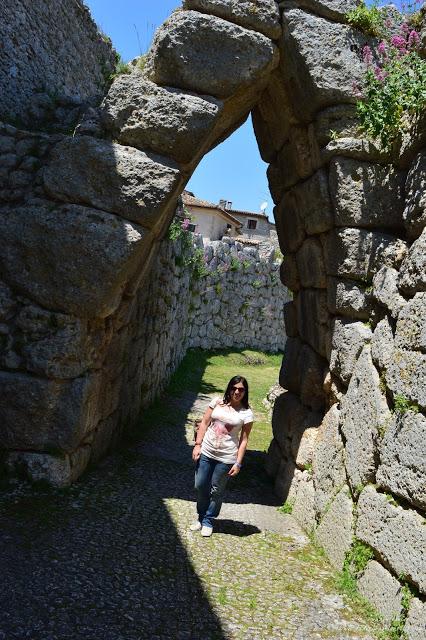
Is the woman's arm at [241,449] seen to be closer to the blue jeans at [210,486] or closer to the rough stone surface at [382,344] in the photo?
the blue jeans at [210,486]

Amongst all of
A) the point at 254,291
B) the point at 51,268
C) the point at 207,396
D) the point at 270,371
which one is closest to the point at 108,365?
the point at 51,268

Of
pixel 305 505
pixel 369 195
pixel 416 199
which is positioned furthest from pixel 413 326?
pixel 305 505

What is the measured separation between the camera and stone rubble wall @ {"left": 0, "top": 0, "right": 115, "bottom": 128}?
6.05 metres

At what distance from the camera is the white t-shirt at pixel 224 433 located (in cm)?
488

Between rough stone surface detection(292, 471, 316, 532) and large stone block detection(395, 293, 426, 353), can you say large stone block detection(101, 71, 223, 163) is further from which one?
rough stone surface detection(292, 471, 316, 532)

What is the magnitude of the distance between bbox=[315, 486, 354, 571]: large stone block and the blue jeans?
32.9 inches

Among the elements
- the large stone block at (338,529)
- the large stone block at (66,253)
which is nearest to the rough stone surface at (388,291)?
the large stone block at (338,529)

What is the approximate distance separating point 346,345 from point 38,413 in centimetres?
255

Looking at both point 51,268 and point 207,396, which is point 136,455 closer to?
point 51,268

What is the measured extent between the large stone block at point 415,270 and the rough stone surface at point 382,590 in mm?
1755

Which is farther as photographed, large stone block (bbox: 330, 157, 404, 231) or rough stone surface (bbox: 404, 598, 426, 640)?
large stone block (bbox: 330, 157, 404, 231)

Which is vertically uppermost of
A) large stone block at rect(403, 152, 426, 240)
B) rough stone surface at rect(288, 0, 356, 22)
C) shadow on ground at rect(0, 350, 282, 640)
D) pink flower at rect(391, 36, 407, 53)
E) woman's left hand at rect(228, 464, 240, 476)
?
rough stone surface at rect(288, 0, 356, 22)

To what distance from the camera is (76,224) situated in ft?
16.1

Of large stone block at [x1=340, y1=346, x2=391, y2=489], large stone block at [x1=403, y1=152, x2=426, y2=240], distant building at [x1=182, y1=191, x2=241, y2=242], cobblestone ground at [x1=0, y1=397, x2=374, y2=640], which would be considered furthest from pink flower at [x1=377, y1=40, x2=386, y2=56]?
distant building at [x1=182, y1=191, x2=241, y2=242]
